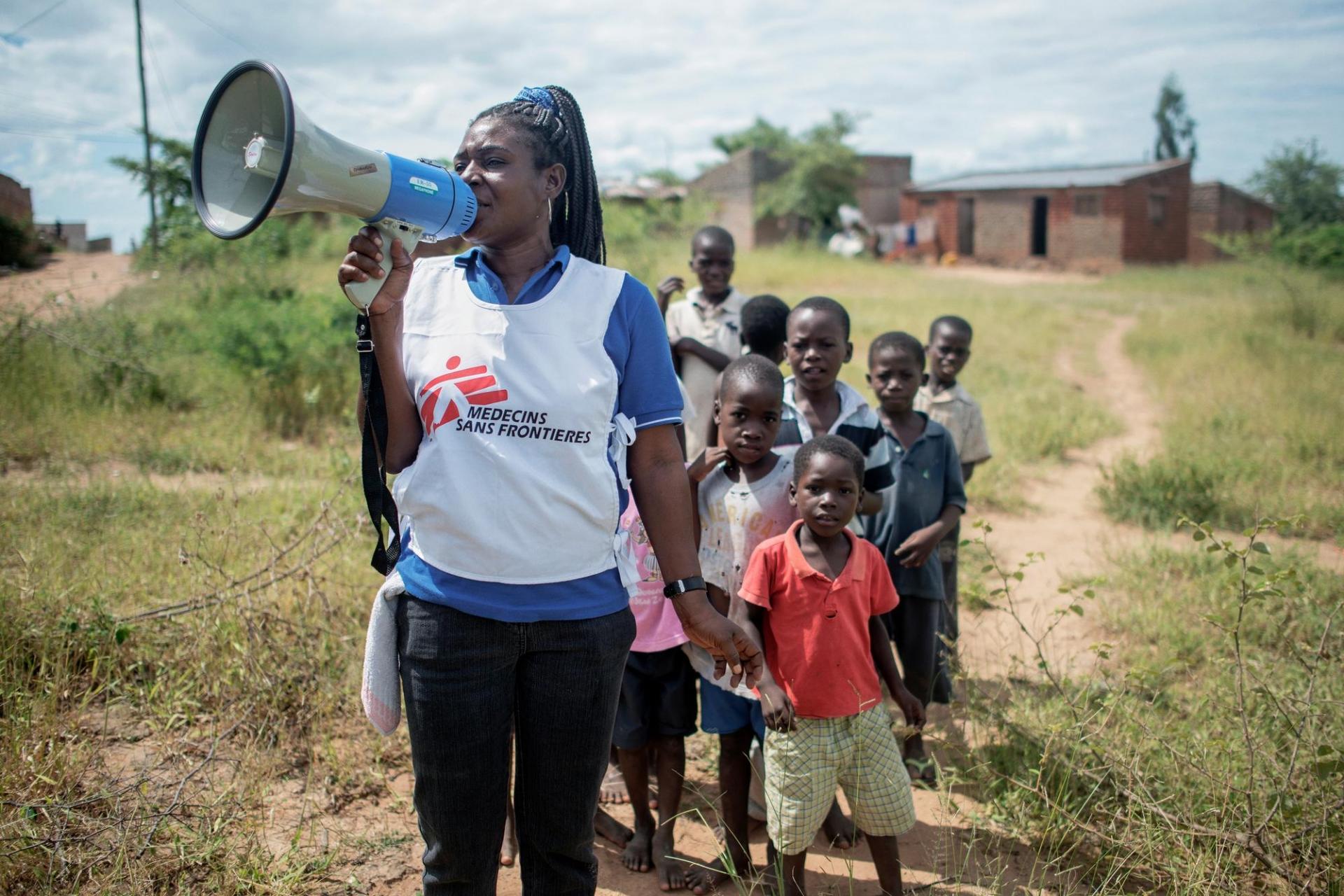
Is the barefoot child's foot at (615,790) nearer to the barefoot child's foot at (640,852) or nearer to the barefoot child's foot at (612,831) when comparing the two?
the barefoot child's foot at (612,831)

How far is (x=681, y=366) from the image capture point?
13.6ft

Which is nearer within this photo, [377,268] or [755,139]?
[377,268]

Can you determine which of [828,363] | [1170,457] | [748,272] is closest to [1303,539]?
[1170,457]

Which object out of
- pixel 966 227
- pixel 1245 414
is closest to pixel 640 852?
pixel 1245 414

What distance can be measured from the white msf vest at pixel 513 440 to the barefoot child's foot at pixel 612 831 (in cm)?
147

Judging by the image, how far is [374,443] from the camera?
173 cm

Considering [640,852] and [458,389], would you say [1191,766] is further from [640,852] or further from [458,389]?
[458,389]

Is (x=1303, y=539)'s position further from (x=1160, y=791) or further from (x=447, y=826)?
(x=447, y=826)

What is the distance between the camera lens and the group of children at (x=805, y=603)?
2336mm

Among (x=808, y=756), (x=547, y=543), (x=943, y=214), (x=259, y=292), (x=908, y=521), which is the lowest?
(x=808, y=756)

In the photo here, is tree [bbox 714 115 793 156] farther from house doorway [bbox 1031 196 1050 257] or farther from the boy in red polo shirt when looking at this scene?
the boy in red polo shirt

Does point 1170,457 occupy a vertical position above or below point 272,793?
above

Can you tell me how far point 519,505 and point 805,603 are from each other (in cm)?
103

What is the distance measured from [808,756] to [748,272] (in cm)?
1809
